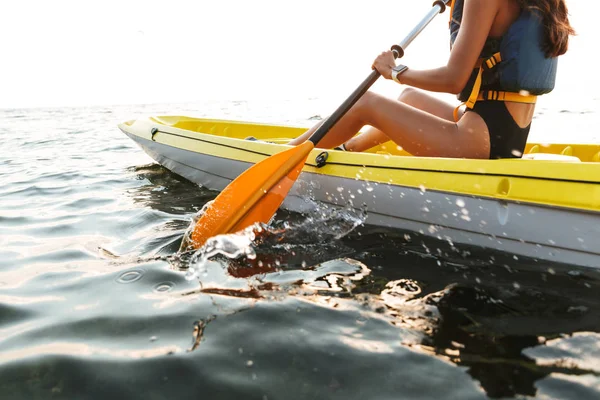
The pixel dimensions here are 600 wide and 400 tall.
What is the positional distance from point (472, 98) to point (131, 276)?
1.98 meters

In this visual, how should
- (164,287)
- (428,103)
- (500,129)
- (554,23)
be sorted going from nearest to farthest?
(164,287) < (554,23) < (500,129) < (428,103)

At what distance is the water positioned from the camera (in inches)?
57.2

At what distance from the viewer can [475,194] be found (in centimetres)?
239

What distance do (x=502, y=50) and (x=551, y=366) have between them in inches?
62.0

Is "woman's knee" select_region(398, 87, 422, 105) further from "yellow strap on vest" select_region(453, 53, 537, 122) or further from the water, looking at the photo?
the water

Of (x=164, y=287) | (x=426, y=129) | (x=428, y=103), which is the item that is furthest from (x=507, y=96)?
(x=164, y=287)

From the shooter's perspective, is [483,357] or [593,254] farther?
[593,254]

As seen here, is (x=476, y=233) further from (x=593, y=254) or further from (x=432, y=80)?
(x=432, y=80)

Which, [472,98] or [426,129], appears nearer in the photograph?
[472,98]

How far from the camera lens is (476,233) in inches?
97.0

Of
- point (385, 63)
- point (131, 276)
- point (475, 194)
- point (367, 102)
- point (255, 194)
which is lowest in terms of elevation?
point (131, 276)

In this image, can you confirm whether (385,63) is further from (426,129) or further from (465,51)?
(465,51)

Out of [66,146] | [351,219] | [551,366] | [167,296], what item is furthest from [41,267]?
[66,146]

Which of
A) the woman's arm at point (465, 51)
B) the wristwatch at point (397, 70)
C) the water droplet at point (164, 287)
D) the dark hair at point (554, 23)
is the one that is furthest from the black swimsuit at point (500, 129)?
the water droplet at point (164, 287)
